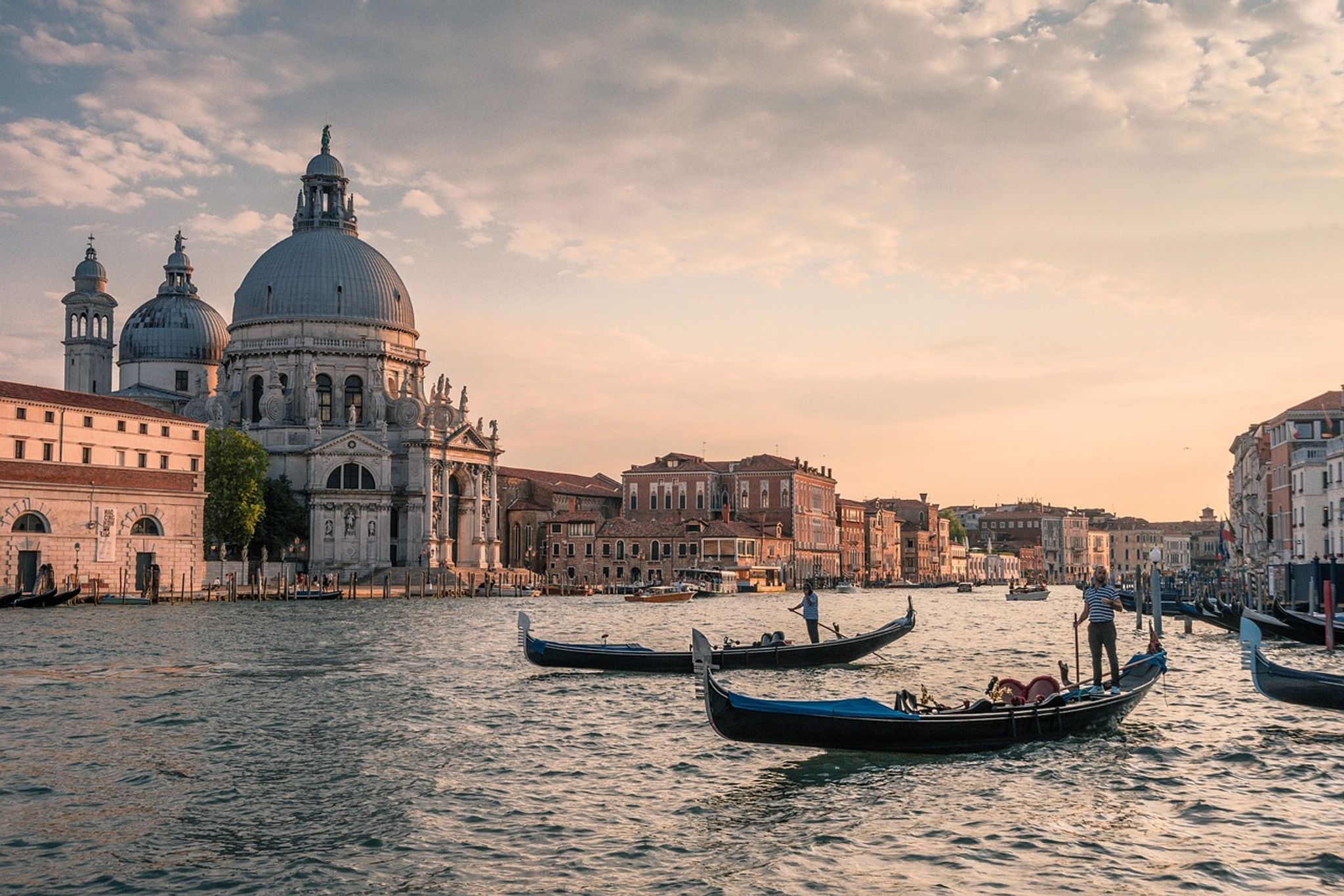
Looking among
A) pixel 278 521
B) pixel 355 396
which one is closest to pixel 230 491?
pixel 278 521

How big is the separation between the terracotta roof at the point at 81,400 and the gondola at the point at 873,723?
1550 inches

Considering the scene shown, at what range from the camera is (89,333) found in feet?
272

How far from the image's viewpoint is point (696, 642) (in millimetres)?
13953

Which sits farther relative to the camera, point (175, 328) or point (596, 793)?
point (175, 328)

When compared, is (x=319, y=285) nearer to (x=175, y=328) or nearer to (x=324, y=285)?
(x=324, y=285)

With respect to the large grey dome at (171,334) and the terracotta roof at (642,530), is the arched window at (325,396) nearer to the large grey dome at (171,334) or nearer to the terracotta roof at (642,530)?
the large grey dome at (171,334)

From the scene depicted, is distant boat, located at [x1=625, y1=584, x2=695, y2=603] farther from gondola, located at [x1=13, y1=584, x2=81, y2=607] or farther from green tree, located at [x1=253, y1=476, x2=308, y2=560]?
gondola, located at [x1=13, y1=584, x2=81, y2=607]

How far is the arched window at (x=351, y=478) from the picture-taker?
72312mm

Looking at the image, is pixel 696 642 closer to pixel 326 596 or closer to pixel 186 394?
pixel 326 596

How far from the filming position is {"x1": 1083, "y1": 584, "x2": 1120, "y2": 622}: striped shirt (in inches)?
696

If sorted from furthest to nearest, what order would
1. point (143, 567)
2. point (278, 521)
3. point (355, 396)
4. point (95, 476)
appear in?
point (355, 396), point (278, 521), point (143, 567), point (95, 476)

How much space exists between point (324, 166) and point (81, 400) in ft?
124

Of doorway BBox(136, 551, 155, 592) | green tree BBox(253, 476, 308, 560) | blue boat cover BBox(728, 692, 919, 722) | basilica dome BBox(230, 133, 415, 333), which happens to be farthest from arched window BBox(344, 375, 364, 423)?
blue boat cover BBox(728, 692, 919, 722)

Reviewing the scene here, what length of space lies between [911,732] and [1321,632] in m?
19.9
